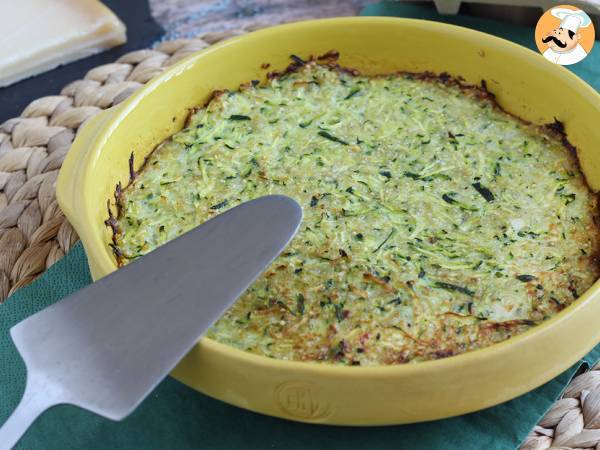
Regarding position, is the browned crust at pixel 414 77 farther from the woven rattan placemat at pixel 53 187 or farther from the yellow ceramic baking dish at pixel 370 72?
the woven rattan placemat at pixel 53 187

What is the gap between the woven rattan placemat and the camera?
158cm

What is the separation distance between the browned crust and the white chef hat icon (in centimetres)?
62

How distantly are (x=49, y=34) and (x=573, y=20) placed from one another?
6.55 feet

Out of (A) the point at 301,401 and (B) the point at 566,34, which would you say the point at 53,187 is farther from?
(B) the point at 566,34

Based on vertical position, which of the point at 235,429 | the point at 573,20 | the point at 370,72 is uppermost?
the point at 573,20

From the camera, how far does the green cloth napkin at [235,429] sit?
149cm

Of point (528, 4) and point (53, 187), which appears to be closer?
point (53, 187)

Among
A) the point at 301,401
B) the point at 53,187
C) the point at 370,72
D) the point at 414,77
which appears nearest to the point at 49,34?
the point at 53,187

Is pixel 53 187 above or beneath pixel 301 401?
beneath

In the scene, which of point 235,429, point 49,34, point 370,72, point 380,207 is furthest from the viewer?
point 49,34

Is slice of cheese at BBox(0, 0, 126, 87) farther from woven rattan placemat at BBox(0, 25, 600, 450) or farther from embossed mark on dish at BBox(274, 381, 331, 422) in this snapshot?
embossed mark on dish at BBox(274, 381, 331, 422)

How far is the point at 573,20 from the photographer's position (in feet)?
8.29

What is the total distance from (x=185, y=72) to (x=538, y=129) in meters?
0.97

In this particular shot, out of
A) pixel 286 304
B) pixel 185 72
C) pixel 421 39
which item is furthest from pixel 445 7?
pixel 286 304
